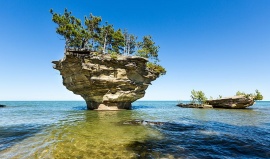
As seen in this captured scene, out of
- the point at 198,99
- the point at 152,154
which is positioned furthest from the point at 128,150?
the point at 198,99

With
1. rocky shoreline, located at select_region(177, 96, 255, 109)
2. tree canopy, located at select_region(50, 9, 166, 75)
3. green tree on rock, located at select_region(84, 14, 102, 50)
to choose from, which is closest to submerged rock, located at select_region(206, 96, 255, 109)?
rocky shoreline, located at select_region(177, 96, 255, 109)

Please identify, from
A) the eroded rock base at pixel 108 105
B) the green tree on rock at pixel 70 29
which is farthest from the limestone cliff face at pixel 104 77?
the green tree on rock at pixel 70 29

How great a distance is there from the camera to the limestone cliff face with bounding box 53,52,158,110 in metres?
32.2

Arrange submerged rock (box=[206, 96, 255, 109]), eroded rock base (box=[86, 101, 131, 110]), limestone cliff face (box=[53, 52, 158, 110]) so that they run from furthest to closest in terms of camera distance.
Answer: submerged rock (box=[206, 96, 255, 109]), eroded rock base (box=[86, 101, 131, 110]), limestone cliff face (box=[53, 52, 158, 110])

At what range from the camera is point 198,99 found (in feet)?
183

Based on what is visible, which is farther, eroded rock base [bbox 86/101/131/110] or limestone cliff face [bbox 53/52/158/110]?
eroded rock base [bbox 86/101/131/110]

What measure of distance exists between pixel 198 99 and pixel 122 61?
114ft

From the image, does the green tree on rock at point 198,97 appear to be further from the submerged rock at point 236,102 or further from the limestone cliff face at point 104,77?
the limestone cliff face at point 104,77

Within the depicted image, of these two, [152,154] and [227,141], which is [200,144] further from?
[152,154]

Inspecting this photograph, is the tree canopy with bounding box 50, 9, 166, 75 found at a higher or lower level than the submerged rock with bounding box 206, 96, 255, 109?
higher

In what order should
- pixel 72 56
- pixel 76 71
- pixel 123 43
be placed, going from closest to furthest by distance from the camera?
pixel 72 56
pixel 76 71
pixel 123 43

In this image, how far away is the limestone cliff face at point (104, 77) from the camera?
32.2 m

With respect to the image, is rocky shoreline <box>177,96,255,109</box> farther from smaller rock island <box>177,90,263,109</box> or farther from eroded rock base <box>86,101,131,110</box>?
eroded rock base <box>86,101,131,110</box>


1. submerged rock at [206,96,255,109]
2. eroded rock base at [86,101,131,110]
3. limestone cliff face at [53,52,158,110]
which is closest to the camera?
limestone cliff face at [53,52,158,110]
